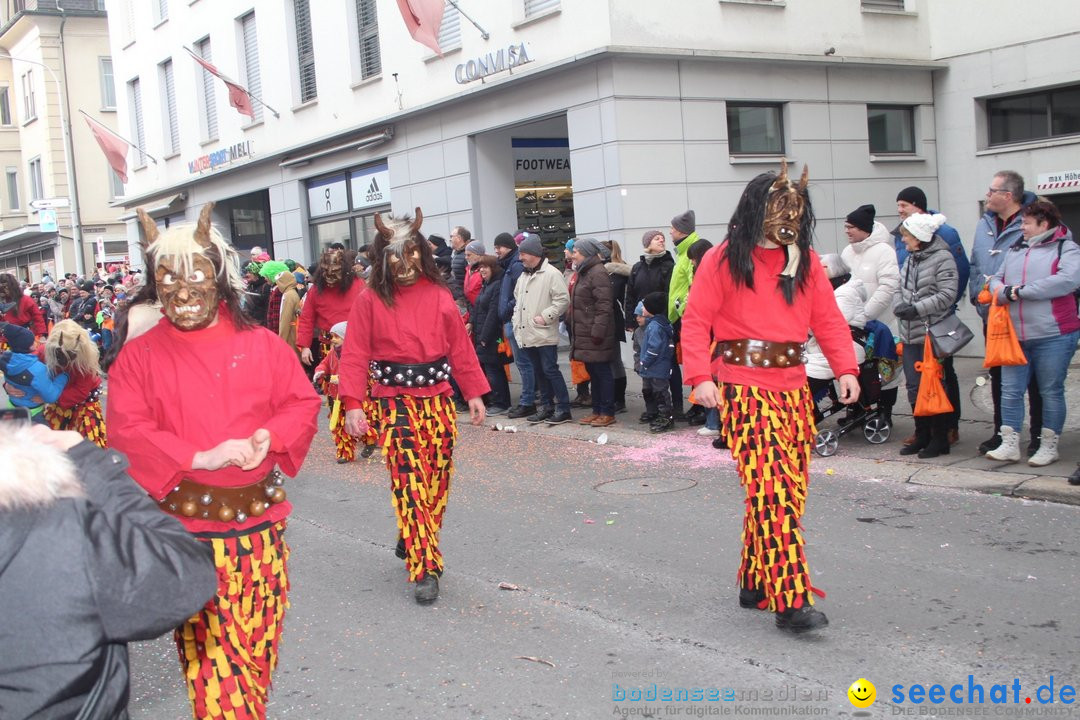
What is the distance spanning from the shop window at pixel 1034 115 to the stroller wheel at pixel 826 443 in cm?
810

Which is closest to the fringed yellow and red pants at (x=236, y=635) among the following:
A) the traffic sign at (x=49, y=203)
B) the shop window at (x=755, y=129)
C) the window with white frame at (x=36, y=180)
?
the shop window at (x=755, y=129)

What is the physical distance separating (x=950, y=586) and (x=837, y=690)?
1521 mm

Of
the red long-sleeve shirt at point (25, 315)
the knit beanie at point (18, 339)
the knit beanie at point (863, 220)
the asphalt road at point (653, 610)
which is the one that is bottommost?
the asphalt road at point (653, 610)

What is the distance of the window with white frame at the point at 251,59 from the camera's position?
23.2 m

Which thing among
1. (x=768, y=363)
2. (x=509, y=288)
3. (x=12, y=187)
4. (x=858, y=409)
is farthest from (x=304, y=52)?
(x=12, y=187)

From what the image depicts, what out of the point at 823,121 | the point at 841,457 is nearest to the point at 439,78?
the point at 823,121

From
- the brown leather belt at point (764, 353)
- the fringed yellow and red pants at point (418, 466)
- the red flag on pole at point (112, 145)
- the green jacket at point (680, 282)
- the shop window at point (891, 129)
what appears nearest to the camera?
the brown leather belt at point (764, 353)

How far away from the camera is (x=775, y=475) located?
4.84 metres

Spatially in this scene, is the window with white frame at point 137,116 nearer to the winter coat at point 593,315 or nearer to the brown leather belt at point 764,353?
the winter coat at point 593,315

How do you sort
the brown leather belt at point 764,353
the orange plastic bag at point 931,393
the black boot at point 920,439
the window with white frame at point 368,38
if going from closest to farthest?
the brown leather belt at point 764,353
the orange plastic bag at point 931,393
the black boot at point 920,439
the window with white frame at point 368,38

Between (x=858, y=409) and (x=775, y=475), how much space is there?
4646mm

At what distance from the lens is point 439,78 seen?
57.2 ft

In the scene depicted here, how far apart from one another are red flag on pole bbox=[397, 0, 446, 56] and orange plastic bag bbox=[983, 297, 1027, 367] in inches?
402

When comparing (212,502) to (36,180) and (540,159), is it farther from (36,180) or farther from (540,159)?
(36,180)
